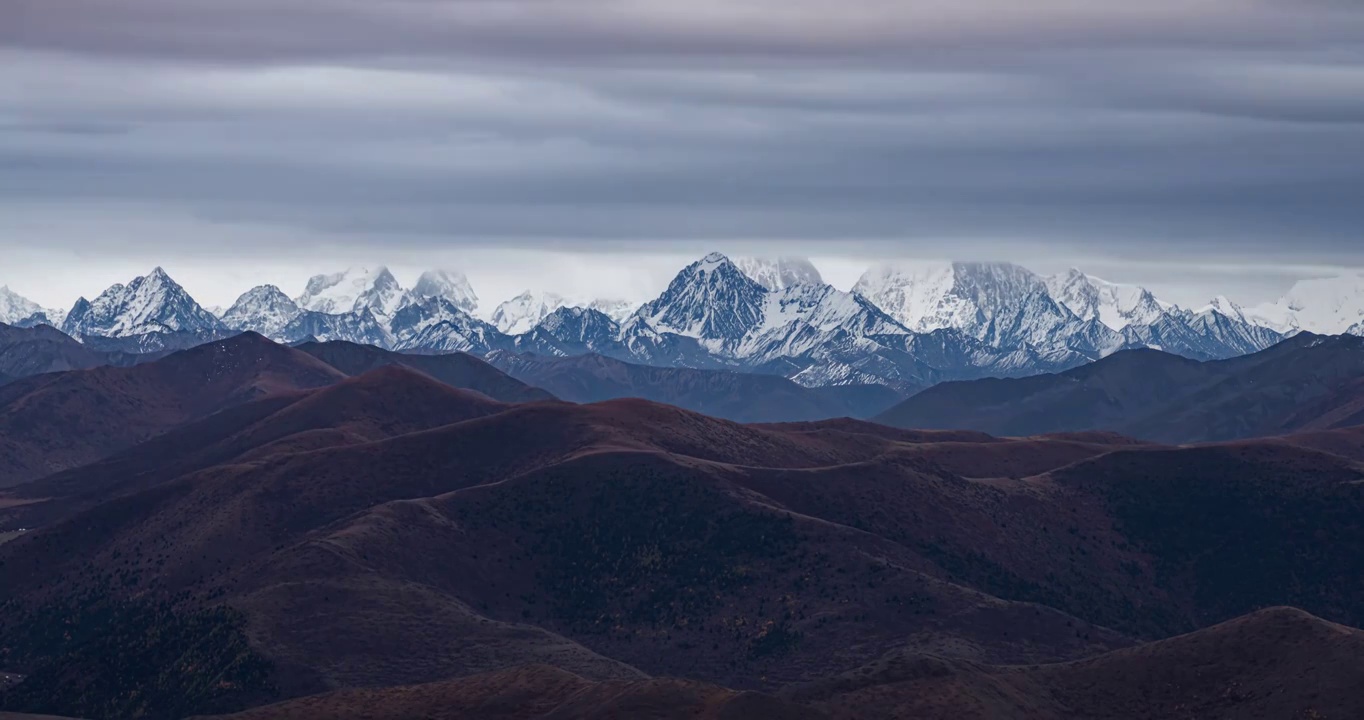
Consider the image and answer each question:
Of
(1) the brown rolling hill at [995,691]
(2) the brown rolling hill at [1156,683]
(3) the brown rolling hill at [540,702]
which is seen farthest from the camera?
(2) the brown rolling hill at [1156,683]

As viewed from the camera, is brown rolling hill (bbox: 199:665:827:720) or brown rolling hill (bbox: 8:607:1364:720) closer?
brown rolling hill (bbox: 199:665:827:720)

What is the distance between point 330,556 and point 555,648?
3371cm

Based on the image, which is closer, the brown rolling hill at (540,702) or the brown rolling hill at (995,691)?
the brown rolling hill at (540,702)

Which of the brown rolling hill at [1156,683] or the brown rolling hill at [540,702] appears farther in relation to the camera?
the brown rolling hill at [1156,683]

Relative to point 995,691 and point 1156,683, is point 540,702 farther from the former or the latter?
point 1156,683

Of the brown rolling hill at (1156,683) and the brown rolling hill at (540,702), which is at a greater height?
the brown rolling hill at (1156,683)

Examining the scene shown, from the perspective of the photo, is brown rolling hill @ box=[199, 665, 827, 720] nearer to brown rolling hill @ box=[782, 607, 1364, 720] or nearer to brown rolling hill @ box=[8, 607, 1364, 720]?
brown rolling hill @ box=[8, 607, 1364, 720]

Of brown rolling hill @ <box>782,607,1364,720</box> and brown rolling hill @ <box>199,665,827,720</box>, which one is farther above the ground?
brown rolling hill @ <box>782,607,1364,720</box>

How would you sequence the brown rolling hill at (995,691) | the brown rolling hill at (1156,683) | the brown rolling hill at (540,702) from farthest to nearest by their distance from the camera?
the brown rolling hill at (1156,683) < the brown rolling hill at (995,691) < the brown rolling hill at (540,702)

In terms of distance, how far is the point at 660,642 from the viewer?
193625 millimetres

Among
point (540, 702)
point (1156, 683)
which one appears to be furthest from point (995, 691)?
point (540, 702)

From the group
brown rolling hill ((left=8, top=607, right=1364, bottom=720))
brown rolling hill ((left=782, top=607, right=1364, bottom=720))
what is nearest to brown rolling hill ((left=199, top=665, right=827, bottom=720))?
brown rolling hill ((left=8, top=607, right=1364, bottom=720))

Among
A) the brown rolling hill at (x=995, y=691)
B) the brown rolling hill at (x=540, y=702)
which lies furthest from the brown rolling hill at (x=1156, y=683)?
the brown rolling hill at (x=540, y=702)

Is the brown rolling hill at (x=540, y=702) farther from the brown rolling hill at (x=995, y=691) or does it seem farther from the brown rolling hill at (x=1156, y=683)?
the brown rolling hill at (x=1156, y=683)
